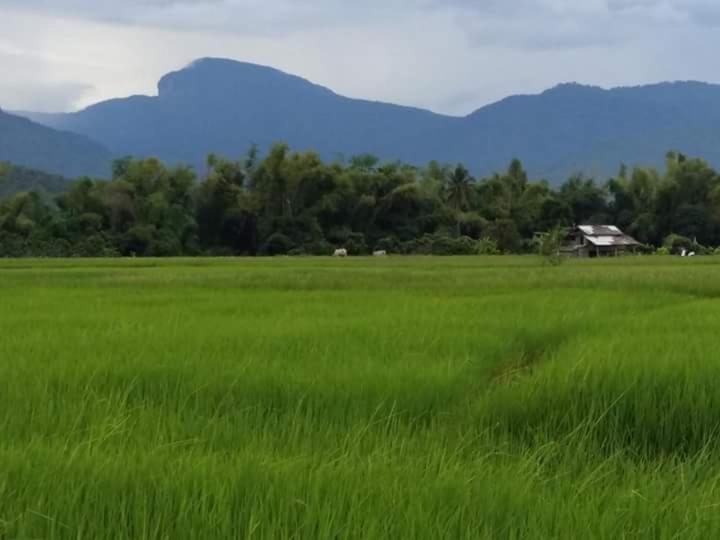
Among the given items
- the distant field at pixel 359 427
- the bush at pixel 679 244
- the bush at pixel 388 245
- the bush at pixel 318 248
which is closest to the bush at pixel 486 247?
the bush at pixel 388 245

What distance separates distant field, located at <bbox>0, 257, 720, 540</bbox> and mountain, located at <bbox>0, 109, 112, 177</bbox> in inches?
7264

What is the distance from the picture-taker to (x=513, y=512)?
1.92 metres

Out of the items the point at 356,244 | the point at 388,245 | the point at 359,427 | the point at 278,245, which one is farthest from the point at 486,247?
the point at 359,427

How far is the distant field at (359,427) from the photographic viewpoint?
1.84 m

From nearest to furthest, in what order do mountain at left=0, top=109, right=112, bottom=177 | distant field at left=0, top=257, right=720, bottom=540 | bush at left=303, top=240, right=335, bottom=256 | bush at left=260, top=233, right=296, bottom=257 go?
distant field at left=0, top=257, right=720, bottom=540, bush at left=303, top=240, right=335, bottom=256, bush at left=260, top=233, right=296, bottom=257, mountain at left=0, top=109, right=112, bottom=177

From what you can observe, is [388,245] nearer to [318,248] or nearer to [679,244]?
[318,248]

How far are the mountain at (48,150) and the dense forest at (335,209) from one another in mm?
142359

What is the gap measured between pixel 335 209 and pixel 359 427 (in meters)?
43.5

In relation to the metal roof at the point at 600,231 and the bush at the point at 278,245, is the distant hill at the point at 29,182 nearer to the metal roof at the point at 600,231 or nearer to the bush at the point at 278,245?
the bush at the point at 278,245

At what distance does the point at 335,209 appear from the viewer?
46.2 meters

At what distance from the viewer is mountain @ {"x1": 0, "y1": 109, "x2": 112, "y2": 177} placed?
182750mm

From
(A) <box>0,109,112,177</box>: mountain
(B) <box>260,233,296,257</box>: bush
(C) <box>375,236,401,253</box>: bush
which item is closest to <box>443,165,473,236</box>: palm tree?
(C) <box>375,236,401,253</box>: bush

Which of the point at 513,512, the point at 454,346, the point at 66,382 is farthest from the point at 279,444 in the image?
the point at 454,346

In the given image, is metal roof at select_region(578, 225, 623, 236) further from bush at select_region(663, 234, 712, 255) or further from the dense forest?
bush at select_region(663, 234, 712, 255)
